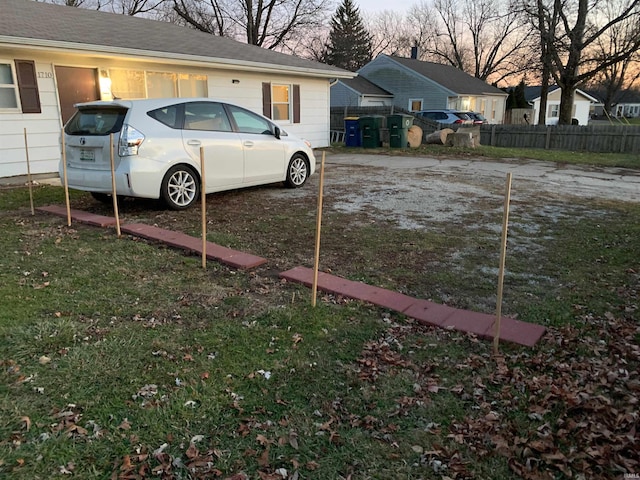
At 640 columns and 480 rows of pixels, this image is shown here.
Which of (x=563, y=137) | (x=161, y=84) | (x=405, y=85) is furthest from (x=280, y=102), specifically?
(x=405, y=85)

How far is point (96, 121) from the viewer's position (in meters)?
6.34

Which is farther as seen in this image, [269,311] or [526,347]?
[269,311]

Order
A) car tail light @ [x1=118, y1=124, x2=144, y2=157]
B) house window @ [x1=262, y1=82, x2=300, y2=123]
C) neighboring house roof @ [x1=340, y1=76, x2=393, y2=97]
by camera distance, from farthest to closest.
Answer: neighboring house roof @ [x1=340, y1=76, x2=393, y2=97] → house window @ [x1=262, y1=82, x2=300, y2=123] → car tail light @ [x1=118, y1=124, x2=144, y2=157]

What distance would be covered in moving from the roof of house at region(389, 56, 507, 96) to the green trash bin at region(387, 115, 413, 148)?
14.2 metres

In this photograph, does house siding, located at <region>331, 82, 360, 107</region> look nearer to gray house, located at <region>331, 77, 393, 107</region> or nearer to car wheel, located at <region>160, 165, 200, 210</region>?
gray house, located at <region>331, 77, 393, 107</region>

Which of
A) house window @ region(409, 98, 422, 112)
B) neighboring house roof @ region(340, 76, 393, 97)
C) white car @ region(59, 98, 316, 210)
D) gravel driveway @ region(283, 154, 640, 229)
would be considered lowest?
gravel driveway @ region(283, 154, 640, 229)

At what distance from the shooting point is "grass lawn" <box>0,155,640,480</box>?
2176 mm

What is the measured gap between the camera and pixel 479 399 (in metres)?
2.62

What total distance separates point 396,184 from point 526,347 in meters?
6.73

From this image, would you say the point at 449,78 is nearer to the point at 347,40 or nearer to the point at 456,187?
the point at 347,40

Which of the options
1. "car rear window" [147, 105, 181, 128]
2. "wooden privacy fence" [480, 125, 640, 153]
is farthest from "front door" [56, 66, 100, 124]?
"wooden privacy fence" [480, 125, 640, 153]

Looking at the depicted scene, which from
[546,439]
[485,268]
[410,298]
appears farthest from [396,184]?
[546,439]

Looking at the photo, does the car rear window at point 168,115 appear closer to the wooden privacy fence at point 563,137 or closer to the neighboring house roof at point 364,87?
the wooden privacy fence at point 563,137

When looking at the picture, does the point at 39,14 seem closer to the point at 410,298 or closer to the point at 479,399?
the point at 410,298
